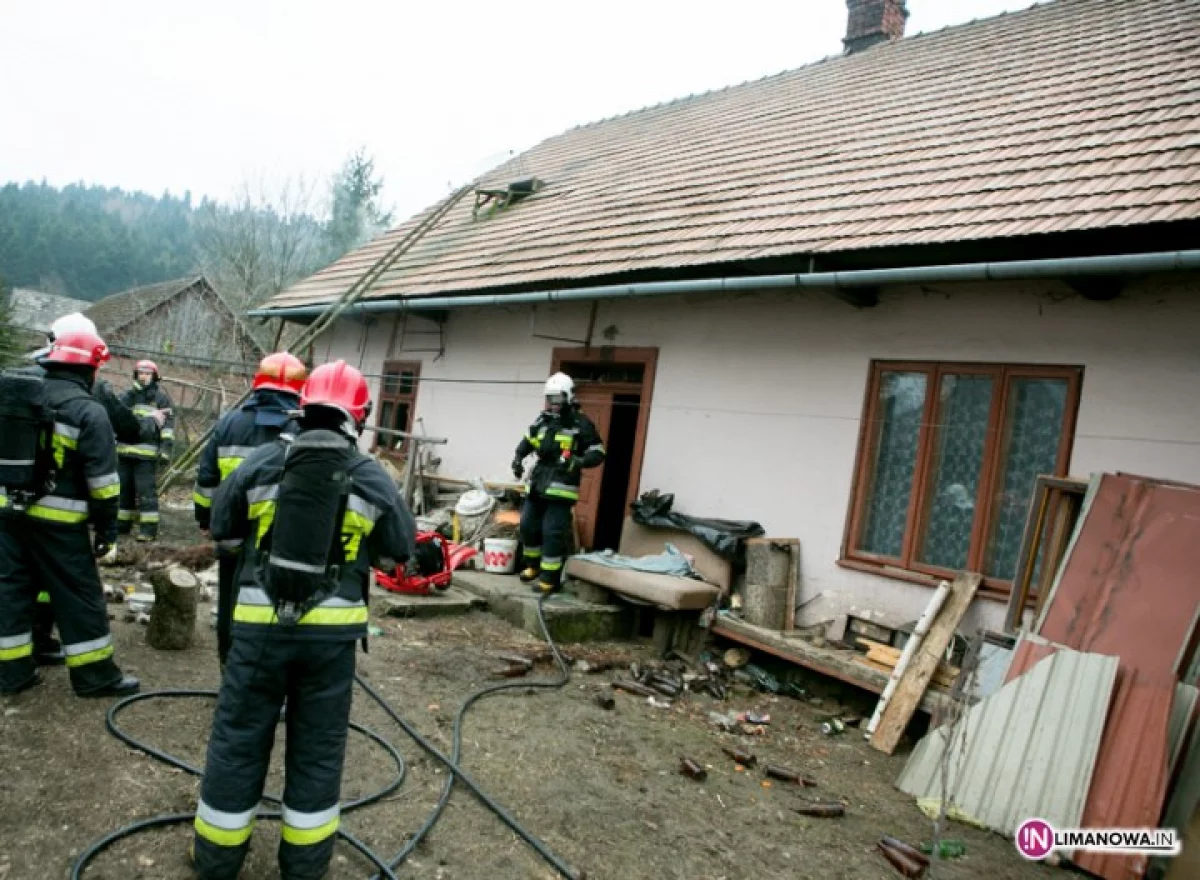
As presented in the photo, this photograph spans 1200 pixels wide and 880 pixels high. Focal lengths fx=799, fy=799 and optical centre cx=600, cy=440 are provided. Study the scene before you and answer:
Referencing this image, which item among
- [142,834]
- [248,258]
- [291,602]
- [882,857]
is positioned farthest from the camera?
[248,258]

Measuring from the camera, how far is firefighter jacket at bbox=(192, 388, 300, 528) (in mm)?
4270

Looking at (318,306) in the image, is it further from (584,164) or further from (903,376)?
(903,376)

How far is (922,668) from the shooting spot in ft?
17.7

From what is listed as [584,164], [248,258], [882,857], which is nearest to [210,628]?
[882,857]

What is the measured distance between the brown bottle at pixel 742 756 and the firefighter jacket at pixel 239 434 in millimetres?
3214

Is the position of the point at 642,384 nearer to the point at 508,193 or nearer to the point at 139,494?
the point at 508,193

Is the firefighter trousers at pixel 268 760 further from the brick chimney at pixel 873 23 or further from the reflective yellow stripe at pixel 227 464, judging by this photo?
the brick chimney at pixel 873 23

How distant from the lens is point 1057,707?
14.1ft

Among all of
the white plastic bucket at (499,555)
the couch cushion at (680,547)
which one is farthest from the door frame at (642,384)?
the white plastic bucket at (499,555)

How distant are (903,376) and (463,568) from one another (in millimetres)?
4763

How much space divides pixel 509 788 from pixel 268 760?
5.19 ft

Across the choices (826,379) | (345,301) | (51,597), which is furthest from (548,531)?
(345,301)

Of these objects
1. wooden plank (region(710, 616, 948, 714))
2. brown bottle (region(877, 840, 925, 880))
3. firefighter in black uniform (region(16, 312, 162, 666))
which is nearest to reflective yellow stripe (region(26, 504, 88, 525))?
firefighter in black uniform (region(16, 312, 162, 666))

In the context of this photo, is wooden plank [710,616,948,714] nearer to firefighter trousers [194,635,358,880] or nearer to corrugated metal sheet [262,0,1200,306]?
corrugated metal sheet [262,0,1200,306]
